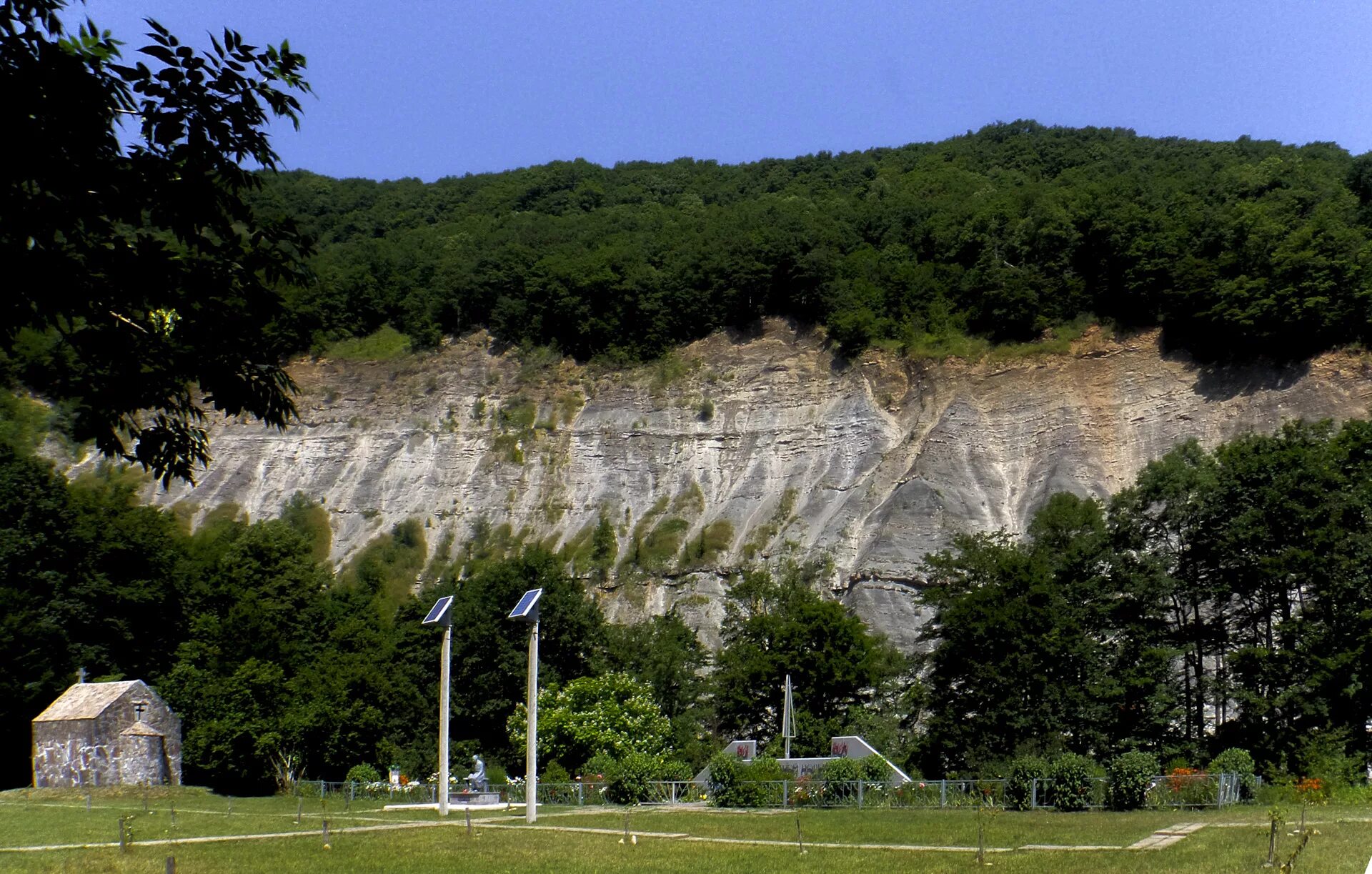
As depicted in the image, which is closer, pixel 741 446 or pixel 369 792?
pixel 369 792

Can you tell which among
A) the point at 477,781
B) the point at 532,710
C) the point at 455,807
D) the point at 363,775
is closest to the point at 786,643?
the point at 477,781

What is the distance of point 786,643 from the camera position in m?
50.5

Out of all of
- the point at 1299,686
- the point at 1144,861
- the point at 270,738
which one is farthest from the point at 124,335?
the point at 270,738

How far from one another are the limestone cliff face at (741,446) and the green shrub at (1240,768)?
24055mm

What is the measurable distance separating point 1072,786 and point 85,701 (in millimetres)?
34367

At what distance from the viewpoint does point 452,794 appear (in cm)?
3622

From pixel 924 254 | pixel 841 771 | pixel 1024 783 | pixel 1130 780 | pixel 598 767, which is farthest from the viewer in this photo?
pixel 924 254

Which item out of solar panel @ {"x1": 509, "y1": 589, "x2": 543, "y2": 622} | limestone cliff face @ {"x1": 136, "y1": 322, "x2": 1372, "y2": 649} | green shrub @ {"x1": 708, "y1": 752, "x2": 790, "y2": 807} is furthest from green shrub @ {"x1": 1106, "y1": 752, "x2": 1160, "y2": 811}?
limestone cliff face @ {"x1": 136, "y1": 322, "x2": 1372, "y2": 649}

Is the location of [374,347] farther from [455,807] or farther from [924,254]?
[455,807]

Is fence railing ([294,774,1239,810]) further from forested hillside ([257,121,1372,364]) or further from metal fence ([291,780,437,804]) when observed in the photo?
forested hillside ([257,121,1372,364])

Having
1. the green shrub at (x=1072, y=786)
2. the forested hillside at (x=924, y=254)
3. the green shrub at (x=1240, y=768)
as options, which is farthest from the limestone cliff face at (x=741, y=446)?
the green shrub at (x=1072, y=786)

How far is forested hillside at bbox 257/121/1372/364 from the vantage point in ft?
215

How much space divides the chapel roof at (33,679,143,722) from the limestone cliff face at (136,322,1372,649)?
85.8 ft

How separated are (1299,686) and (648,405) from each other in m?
47.0
